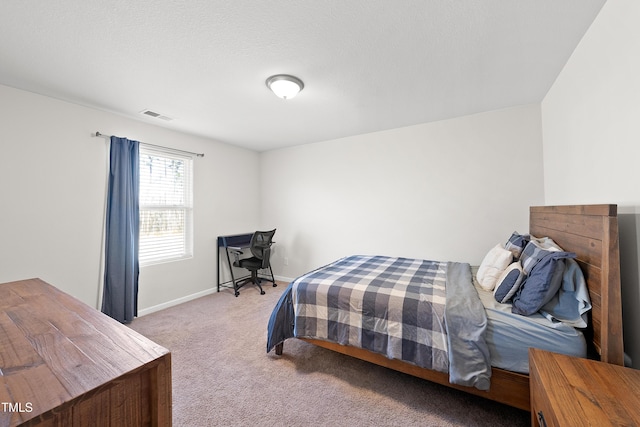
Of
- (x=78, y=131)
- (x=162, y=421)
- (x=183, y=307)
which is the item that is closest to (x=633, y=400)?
(x=162, y=421)

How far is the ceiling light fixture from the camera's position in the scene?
6.88 feet

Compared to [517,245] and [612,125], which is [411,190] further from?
[612,125]

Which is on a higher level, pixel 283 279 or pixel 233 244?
pixel 233 244

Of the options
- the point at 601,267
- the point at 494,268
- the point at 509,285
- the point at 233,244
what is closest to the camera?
the point at 601,267

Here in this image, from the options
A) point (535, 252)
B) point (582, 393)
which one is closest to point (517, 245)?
point (535, 252)

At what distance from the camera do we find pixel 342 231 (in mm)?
3887

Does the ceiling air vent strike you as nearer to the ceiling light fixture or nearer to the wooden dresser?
the ceiling light fixture

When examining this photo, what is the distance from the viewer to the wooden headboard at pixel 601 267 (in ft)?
3.93

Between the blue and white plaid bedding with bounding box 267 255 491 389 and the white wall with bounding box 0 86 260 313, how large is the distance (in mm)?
2161

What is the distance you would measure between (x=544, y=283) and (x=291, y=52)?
7.33 feet

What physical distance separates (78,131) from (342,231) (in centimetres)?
337

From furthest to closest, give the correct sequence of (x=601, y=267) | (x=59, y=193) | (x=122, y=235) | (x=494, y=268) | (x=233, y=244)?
1. (x=233, y=244)
2. (x=122, y=235)
3. (x=59, y=193)
4. (x=494, y=268)
5. (x=601, y=267)

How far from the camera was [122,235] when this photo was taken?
2816mm

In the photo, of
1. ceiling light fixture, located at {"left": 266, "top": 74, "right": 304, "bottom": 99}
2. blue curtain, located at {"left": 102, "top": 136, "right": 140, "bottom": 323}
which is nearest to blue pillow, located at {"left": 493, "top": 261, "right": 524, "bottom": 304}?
ceiling light fixture, located at {"left": 266, "top": 74, "right": 304, "bottom": 99}
